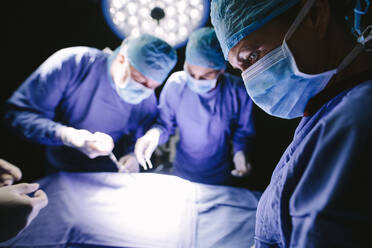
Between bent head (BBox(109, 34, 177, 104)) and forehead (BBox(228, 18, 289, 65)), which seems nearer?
forehead (BBox(228, 18, 289, 65))

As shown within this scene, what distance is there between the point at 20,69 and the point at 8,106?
0.87 m

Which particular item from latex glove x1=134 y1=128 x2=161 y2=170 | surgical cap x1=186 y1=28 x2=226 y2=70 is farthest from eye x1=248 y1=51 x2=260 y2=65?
latex glove x1=134 y1=128 x2=161 y2=170

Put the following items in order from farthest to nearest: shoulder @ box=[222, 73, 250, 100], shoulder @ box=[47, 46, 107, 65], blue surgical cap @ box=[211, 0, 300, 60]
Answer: shoulder @ box=[222, 73, 250, 100]
shoulder @ box=[47, 46, 107, 65]
blue surgical cap @ box=[211, 0, 300, 60]

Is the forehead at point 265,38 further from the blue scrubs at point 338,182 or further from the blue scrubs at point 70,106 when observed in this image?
the blue scrubs at point 70,106

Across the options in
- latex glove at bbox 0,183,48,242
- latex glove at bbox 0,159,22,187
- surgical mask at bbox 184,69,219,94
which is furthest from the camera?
surgical mask at bbox 184,69,219,94

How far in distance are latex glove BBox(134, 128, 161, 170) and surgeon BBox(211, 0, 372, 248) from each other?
3.79 ft

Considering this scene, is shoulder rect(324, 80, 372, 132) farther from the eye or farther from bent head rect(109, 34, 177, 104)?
bent head rect(109, 34, 177, 104)

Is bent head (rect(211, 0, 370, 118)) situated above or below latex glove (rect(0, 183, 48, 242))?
above

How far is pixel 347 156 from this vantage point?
486mm

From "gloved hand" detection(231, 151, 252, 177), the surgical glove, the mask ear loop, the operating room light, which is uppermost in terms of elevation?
the operating room light

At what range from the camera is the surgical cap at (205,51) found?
5.74 feet

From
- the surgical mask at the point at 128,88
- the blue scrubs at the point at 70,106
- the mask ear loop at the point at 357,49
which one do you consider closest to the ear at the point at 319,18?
the mask ear loop at the point at 357,49

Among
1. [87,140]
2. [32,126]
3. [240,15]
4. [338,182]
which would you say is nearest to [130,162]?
[87,140]

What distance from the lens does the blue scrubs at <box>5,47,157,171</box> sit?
1518 mm
